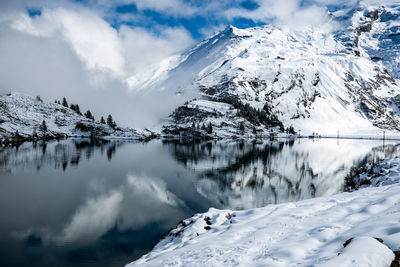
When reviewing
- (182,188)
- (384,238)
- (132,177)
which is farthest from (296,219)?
(132,177)

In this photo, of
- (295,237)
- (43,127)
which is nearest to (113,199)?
(295,237)

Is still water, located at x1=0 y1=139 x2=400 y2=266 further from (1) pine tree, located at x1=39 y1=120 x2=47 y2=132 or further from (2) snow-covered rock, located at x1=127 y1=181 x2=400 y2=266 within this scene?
(1) pine tree, located at x1=39 y1=120 x2=47 y2=132

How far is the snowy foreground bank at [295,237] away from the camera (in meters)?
11.1

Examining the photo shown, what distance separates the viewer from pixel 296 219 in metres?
18.9

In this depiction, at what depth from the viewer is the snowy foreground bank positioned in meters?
11.1

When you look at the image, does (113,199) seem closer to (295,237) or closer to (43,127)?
(295,237)

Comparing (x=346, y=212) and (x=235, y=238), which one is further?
(x=346, y=212)

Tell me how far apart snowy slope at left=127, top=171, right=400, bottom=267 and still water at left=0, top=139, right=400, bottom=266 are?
719 centimetres

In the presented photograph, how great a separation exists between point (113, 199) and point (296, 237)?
31154 millimetres

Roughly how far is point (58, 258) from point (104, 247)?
12.3 feet

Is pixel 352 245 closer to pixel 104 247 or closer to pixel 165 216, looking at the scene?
pixel 104 247

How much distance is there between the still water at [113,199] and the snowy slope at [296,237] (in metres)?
7.19

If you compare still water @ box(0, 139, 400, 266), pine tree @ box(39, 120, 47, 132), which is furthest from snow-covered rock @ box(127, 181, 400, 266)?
pine tree @ box(39, 120, 47, 132)

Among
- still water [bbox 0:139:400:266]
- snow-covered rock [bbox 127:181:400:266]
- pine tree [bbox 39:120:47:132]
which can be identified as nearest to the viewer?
snow-covered rock [bbox 127:181:400:266]
